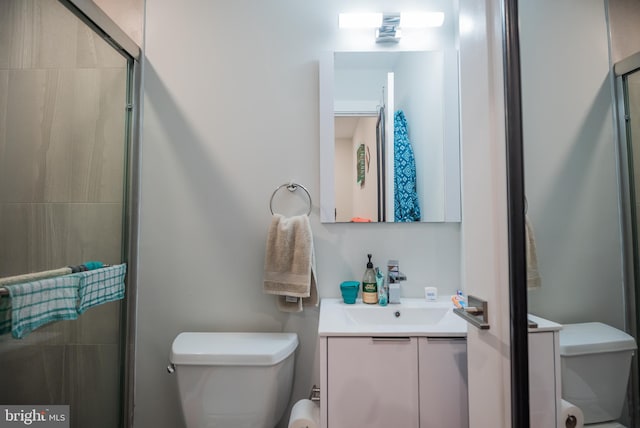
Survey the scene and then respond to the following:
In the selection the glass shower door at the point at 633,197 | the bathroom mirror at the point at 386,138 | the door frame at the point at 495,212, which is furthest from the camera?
the bathroom mirror at the point at 386,138

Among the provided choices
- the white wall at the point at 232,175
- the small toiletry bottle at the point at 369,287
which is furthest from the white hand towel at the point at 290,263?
the small toiletry bottle at the point at 369,287

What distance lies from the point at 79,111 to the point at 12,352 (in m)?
0.82

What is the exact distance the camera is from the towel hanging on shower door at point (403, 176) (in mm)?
1461

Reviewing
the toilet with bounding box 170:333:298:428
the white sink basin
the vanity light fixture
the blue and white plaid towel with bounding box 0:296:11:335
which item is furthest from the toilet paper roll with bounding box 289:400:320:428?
the vanity light fixture

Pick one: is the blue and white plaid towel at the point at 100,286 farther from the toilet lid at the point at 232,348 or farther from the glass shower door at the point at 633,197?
the glass shower door at the point at 633,197

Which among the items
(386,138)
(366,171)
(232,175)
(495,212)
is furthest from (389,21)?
(495,212)

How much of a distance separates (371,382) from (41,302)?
1.01 metres

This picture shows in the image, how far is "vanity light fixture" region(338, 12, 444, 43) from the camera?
Answer: 1.45m

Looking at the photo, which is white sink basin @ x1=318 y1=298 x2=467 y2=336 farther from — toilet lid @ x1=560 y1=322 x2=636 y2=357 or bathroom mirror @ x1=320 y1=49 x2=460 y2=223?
toilet lid @ x1=560 y1=322 x2=636 y2=357

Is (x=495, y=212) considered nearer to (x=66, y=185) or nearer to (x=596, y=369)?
(x=596, y=369)

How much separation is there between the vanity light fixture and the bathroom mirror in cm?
10

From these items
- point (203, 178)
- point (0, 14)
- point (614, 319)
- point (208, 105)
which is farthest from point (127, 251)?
point (614, 319)

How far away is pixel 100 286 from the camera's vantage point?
114cm

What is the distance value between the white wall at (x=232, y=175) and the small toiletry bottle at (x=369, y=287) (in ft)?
0.25
